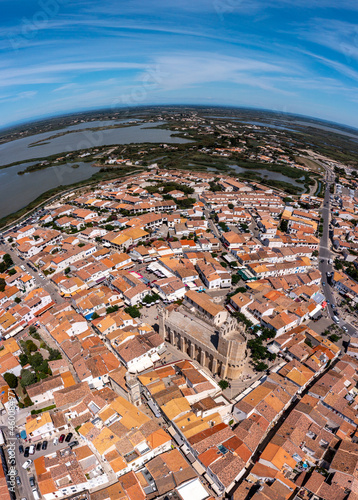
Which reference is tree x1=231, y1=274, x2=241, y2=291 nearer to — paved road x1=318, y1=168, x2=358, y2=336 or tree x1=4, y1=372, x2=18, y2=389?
paved road x1=318, y1=168, x2=358, y2=336

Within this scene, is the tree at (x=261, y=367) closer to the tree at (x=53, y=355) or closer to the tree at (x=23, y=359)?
the tree at (x=53, y=355)

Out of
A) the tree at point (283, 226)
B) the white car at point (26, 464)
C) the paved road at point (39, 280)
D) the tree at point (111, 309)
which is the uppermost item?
the tree at point (283, 226)

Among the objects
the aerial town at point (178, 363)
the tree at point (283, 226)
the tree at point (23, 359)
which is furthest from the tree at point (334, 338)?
the tree at point (23, 359)

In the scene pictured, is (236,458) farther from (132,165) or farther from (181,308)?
(132,165)

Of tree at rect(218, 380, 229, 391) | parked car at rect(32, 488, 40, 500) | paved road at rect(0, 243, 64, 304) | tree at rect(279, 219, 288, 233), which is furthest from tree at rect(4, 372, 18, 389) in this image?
tree at rect(279, 219, 288, 233)

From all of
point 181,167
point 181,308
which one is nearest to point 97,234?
point 181,308

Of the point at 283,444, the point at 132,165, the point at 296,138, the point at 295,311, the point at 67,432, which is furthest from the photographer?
the point at 296,138
